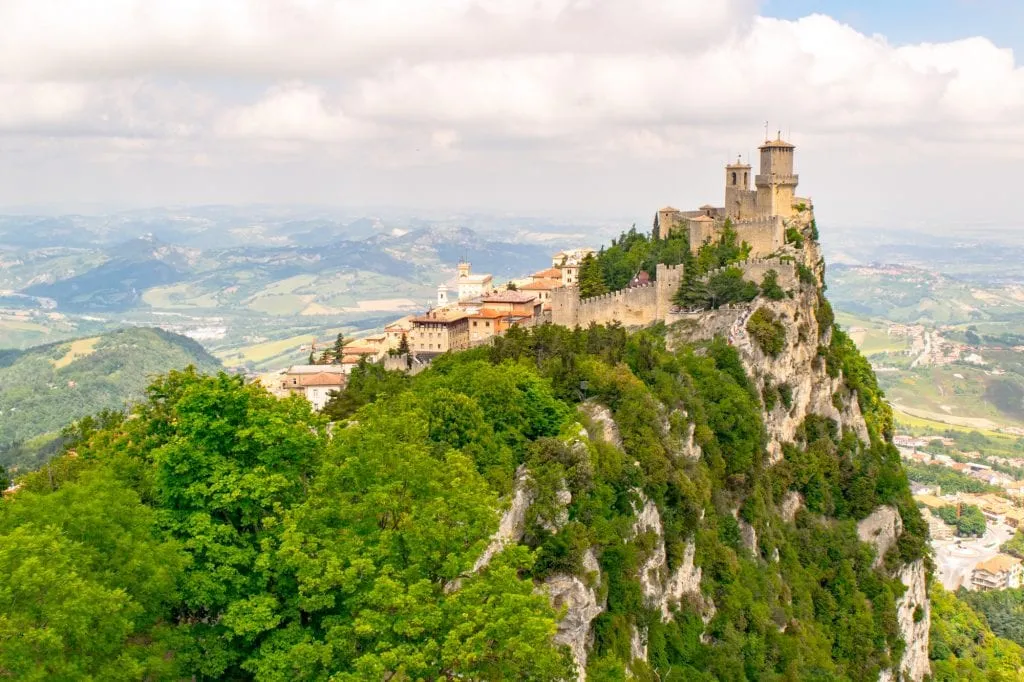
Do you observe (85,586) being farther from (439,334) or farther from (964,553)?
(964,553)

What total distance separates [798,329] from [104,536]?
177 feet

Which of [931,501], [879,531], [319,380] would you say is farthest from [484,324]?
[931,501]

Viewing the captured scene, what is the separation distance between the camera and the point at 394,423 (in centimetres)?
3053

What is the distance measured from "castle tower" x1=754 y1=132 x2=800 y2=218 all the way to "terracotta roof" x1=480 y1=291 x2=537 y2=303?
21.2 metres

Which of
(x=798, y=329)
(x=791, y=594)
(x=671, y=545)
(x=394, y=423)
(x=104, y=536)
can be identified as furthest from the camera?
(x=798, y=329)

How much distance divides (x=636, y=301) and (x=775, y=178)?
15.0 m

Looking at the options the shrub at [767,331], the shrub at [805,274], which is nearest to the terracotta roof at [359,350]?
the shrub at [767,331]

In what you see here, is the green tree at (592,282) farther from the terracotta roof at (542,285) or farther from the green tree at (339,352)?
the green tree at (339,352)

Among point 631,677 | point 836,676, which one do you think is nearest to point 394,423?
point 631,677

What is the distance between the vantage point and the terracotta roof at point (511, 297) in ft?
272

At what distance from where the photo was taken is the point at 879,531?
65.9 m

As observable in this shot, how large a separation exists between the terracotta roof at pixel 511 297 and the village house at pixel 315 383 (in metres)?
15.1

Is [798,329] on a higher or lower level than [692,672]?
higher

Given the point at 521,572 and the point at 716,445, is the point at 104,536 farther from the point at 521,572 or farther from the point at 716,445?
the point at 716,445
